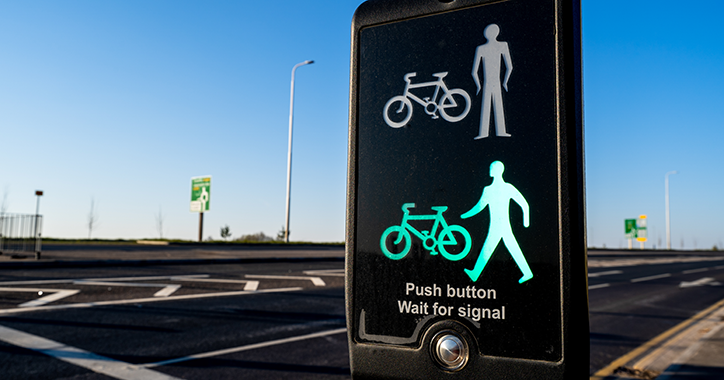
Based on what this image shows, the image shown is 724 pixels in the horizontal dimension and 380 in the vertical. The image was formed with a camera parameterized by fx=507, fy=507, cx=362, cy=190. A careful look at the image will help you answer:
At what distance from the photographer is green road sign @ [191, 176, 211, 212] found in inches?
1506

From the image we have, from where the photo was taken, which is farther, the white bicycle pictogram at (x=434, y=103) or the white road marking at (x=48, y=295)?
the white road marking at (x=48, y=295)

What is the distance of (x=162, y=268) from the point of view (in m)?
16.3

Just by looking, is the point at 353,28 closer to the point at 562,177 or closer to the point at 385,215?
the point at 385,215

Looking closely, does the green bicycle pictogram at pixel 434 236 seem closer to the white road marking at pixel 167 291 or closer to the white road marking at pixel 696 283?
the white road marking at pixel 167 291

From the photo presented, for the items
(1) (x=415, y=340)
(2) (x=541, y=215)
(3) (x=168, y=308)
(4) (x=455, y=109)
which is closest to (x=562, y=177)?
(2) (x=541, y=215)

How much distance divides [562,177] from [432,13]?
1.89 feet

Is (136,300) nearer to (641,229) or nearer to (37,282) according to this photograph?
(37,282)

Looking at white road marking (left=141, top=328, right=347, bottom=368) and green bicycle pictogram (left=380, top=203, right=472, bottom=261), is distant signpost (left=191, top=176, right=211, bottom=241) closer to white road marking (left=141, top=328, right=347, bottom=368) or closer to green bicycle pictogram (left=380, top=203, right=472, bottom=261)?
white road marking (left=141, top=328, right=347, bottom=368)

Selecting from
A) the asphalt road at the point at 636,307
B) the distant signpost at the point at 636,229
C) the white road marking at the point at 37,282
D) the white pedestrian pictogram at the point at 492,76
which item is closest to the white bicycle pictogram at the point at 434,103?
the white pedestrian pictogram at the point at 492,76

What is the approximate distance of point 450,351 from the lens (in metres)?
1.25

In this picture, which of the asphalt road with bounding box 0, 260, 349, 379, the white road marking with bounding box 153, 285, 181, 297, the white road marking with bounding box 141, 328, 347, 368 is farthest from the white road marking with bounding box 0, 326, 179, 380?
the white road marking with bounding box 153, 285, 181, 297

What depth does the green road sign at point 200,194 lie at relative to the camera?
3825cm

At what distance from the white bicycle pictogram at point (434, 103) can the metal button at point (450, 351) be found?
1.79ft

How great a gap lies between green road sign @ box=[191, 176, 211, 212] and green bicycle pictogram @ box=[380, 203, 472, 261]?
126ft
